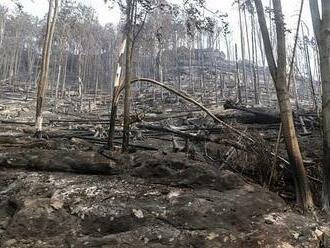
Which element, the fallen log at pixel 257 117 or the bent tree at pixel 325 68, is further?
the fallen log at pixel 257 117

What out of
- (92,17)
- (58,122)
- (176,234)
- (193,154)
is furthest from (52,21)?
(92,17)

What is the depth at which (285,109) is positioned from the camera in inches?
257

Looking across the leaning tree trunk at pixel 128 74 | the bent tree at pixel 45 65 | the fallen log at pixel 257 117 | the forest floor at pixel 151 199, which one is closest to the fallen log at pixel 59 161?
the forest floor at pixel 151 199

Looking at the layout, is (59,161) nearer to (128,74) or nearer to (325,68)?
(128,74)

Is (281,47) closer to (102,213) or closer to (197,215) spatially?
(197,215)

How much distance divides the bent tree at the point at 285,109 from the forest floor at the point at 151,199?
1.03 feet

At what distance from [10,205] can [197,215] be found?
276 cm

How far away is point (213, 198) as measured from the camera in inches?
227

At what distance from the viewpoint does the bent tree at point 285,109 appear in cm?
618

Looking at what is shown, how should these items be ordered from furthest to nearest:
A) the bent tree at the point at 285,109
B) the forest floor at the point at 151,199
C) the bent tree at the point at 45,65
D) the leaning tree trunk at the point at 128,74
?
the bent tree at the point at 45,65
the leaning tree trunk at the point at 128,74
the bent tree at the point at 285,109
the forest floor at the point at 151,199

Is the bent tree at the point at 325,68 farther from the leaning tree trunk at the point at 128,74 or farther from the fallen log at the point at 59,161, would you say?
the leaning tree trunk at the point at 128,74

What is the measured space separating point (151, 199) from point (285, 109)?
2652 mm


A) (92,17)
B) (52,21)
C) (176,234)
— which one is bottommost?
(176,234)

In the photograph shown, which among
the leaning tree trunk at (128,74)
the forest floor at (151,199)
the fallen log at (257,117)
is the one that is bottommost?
the forest floor at (151,199)
